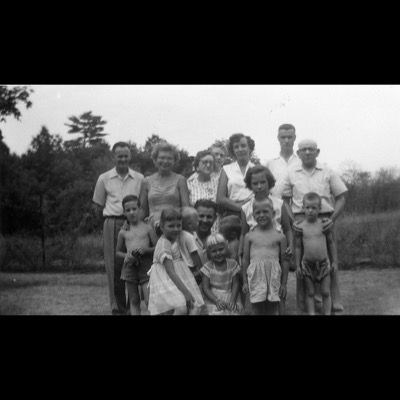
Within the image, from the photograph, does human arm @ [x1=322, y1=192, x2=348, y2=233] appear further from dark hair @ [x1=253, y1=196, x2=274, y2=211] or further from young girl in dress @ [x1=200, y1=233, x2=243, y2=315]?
young girl in dress @ [x1=200, y1=233, x2=243, y2=315]

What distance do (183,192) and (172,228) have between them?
34 cm

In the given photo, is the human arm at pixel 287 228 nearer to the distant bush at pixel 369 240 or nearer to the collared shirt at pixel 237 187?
the collared shirt at pixel 237 187

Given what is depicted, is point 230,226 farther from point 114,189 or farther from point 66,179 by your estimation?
point 66,179

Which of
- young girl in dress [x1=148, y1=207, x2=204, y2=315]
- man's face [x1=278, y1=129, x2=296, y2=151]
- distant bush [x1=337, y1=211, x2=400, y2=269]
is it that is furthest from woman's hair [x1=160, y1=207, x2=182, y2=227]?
distant bush [x1=337, y1=211, x2=400, y2=269]

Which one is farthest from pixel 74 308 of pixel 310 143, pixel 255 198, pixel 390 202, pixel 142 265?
pixel 390 202

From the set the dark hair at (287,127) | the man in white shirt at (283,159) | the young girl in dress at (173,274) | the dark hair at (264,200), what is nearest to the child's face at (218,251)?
the young girl in dress at (173,274)

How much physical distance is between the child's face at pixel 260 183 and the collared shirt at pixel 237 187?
0.55ft

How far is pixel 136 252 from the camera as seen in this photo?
213 inches

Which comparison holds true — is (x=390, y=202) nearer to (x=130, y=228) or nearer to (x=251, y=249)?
(x=251, y=249)

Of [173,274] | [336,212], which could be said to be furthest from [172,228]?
[336,212]

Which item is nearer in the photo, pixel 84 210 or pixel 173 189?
pixel 173 189

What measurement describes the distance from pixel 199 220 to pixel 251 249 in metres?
0.47

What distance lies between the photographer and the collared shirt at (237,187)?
5.48 meters
